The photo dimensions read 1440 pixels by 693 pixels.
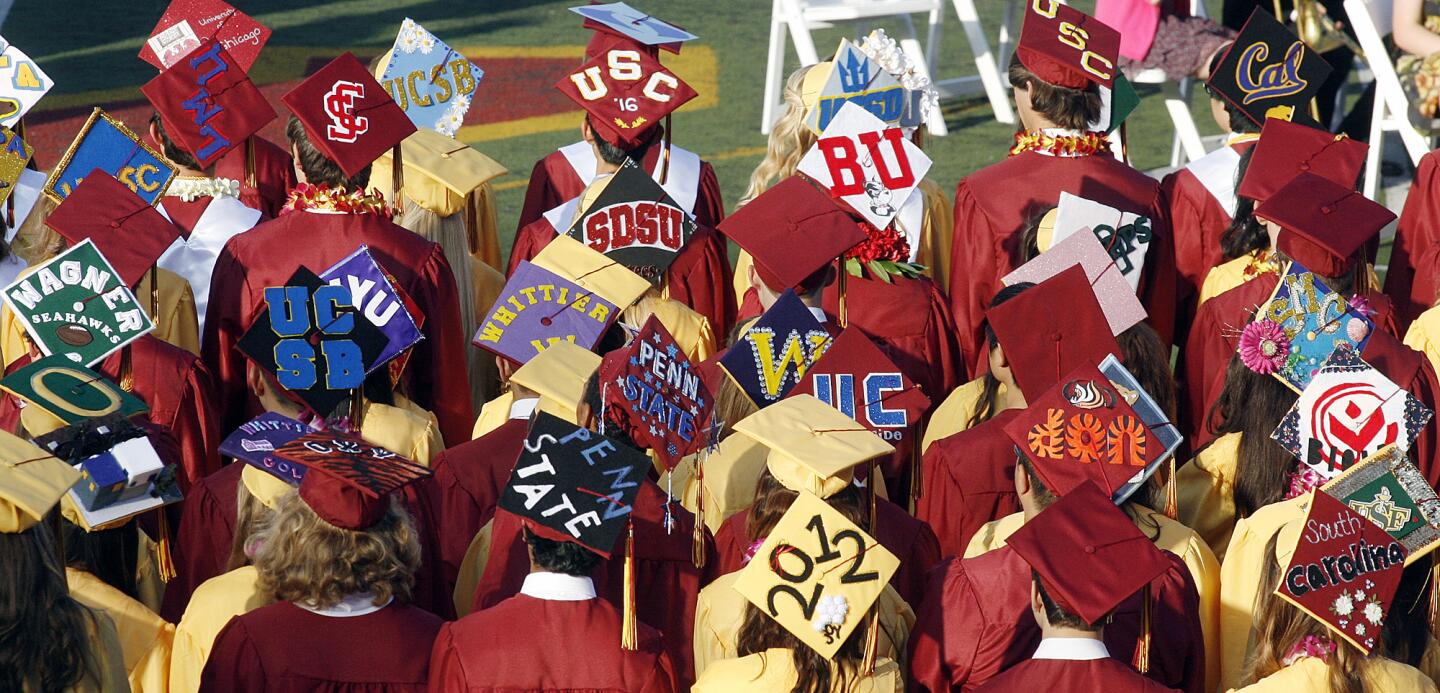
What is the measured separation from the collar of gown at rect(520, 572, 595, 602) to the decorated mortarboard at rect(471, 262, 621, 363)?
149cm

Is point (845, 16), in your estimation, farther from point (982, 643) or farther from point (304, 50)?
point (982, 643)

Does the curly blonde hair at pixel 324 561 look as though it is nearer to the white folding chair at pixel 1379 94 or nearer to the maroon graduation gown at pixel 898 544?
the maroon graduation gown at pixel 898 544

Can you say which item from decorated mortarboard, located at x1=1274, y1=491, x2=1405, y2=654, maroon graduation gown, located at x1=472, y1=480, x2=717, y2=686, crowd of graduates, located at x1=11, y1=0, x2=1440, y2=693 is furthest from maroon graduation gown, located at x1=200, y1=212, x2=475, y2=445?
decorated mortarboard, located at x1=1274, y1=491, x2=1405, y2=654

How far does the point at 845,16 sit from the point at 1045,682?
787 centimetres

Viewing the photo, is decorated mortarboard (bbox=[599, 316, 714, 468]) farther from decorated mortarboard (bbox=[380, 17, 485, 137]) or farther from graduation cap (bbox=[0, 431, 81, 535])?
decorated mortarboard (bbox=[380, 17, 485, 137])

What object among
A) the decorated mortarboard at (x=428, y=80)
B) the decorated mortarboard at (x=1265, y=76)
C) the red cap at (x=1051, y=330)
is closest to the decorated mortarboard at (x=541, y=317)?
the red cap at (x=1051, y=330)

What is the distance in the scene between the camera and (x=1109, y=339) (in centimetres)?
493

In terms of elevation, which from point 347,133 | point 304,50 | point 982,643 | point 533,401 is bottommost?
point 304,50

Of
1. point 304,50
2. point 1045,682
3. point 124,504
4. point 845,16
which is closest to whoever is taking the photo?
point 1045,682

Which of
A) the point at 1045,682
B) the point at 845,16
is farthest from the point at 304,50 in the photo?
the point at 1045,682

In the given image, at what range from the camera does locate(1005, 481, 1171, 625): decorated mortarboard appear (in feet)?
11.9

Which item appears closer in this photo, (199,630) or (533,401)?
(199,630)

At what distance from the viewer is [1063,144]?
6441 millimetres

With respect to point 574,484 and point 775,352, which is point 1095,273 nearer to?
point 775,352
